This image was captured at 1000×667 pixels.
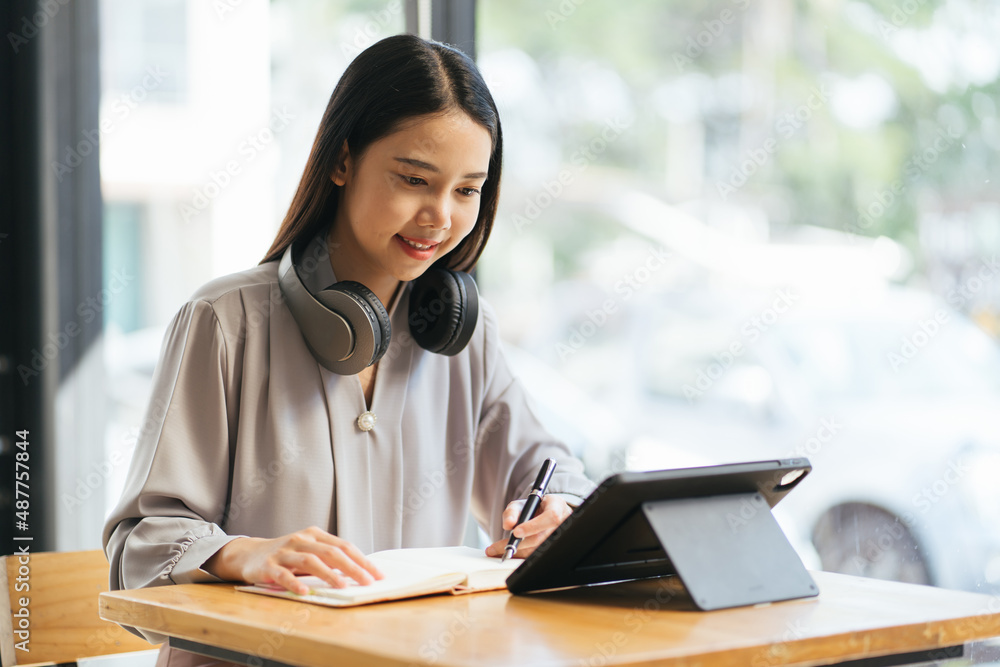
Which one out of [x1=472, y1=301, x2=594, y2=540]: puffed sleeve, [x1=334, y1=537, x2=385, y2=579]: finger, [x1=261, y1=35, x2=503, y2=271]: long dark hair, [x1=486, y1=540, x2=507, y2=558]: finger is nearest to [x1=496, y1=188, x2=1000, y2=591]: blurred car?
[x1=472, y1=301, x2=594, y2=540]: puffed sleeve

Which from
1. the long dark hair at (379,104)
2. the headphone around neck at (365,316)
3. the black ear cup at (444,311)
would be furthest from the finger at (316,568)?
the long dark hair at (379,104)

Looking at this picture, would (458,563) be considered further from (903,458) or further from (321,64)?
(321,64)

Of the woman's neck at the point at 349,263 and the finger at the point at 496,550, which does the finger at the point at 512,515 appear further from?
the woman's neck at the point at 349,263

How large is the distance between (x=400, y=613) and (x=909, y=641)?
0.53m

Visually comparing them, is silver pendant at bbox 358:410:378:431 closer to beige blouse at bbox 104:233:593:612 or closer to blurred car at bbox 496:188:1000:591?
beige blouse at bbox 104:233:593:612

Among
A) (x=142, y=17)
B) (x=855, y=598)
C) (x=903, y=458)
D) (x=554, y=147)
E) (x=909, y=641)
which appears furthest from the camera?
(x=554, y=147)

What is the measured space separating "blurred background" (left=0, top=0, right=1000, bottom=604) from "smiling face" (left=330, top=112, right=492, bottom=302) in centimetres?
110

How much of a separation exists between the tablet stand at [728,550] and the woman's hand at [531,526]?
28 cm

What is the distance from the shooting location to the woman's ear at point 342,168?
1.64 metres

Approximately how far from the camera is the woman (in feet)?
4.64

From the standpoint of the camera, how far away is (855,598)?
45.2 inches

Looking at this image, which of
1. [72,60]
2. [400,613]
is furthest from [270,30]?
[400,613]

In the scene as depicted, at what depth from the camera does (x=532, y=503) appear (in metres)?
1.40

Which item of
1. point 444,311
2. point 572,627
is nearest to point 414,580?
point 572,627
